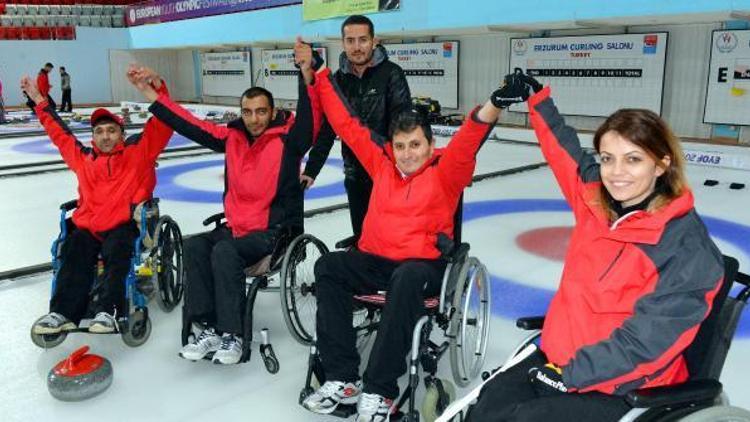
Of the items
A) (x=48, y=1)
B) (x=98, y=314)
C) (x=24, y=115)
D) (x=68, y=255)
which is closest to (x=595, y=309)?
(x=98, y=314)

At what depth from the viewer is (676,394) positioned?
1.33 metres

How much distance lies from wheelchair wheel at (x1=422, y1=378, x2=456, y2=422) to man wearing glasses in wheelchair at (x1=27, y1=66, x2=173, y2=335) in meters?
1.40

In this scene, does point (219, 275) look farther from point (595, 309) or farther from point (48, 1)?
point (48, 1)

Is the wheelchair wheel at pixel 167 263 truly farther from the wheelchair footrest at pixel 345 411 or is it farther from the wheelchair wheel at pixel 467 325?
the wheelchair wheel at pixel 467 325

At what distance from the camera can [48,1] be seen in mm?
21203

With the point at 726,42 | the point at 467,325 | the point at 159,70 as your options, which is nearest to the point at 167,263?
the point at 467,325

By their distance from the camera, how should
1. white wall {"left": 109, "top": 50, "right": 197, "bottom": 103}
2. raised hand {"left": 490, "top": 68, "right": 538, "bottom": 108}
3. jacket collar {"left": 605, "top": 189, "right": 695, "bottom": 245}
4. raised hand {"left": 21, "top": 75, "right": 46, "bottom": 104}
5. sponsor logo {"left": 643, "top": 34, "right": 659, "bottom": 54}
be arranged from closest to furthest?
jacket collar {"left": 605, "top": 189, "right": 695, "bottom": 245}
raised hand {"left": 490, "top": 68, "right": 538, "bottom": 108}
raised hand {"left": 21, "top": 75, "right": 46, "bottom": 104}
sponsor logo {"left": 643, "top": 34, "right": 659, "bottom": 54}
white wall {"left": 109, "top": 50, "right": 197, "bottom": 103}

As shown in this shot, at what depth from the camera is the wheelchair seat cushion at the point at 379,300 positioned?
2168 millimetres

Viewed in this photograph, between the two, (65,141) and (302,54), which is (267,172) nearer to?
(302,54)

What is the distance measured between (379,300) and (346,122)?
0.80 metres

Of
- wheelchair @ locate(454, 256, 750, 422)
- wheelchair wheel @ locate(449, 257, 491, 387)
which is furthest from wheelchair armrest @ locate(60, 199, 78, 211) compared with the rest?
wheelchair @ locate(454, 256, 750, 422)

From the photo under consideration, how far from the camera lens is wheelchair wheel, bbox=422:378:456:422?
2.04 m

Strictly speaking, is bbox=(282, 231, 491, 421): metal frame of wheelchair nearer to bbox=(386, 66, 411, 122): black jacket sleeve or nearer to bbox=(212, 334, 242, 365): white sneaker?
bbox=(212, 334, 242, 365): white sneaker

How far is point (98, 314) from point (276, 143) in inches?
42.0
